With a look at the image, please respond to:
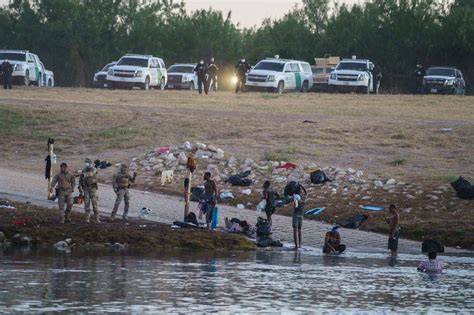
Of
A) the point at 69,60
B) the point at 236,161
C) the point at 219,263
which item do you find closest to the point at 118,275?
the point at 219,263

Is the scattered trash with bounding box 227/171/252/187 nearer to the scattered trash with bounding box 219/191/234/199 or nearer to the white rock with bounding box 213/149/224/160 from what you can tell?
the scattered trash with bounding box 219/191/234/199

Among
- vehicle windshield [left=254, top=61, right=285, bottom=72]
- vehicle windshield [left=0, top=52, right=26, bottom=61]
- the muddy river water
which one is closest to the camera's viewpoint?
the muddy river water

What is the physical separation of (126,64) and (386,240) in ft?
120

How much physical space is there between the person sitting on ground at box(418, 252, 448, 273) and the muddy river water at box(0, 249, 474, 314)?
0.21 metres

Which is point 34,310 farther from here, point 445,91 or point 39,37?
point 39,37

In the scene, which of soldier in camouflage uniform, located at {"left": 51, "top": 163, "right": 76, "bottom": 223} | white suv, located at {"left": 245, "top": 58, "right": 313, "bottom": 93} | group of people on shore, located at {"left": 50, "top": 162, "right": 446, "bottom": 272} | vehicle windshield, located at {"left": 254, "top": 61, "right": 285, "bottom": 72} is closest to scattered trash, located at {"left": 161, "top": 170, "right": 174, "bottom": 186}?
group of people on shore, located at {"left": 50, "top": 162, "right": 446, "bottom": 272}

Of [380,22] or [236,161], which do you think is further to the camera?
[380,22]

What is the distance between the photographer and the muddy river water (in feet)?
76.1

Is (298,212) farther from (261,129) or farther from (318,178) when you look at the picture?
(261,129)

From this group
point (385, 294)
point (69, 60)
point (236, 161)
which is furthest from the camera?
point (69, 60)

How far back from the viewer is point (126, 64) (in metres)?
68.6

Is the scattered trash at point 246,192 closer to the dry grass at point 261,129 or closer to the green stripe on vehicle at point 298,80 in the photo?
the dry grass at point 261,129

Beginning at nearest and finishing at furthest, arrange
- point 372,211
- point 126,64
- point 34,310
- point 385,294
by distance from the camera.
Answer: point 34,310 < point 385,294 < point 372,211 < point 126,64

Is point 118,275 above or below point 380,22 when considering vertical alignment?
below
